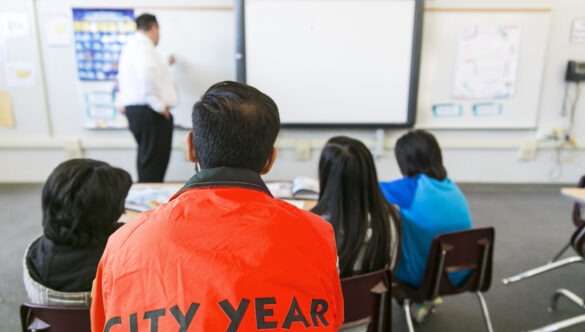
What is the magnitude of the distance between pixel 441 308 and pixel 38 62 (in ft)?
12.8

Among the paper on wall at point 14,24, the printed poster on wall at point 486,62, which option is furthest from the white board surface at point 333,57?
the paper on wall at point 14,24

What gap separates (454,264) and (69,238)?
1326mm

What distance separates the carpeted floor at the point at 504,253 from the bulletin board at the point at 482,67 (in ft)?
2.44

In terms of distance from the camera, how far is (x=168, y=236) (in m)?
0.57

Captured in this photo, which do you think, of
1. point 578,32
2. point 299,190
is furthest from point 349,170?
point 578,32

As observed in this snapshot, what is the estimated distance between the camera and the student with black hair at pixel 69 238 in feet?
3.59

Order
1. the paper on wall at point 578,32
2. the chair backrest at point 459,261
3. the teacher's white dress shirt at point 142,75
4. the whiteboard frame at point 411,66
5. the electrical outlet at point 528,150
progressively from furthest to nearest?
1. the electrical outlet at point 528,150
2. the paper on wall at point 578,32
3. the whiteboard frame at point 411,66
4. the teacher's white dress shirt at point 142,75
5. the chair backrest at point 459,261

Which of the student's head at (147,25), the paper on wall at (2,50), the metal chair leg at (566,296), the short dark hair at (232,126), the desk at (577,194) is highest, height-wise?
the student's head at (147,25)

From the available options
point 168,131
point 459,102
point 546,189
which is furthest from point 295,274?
point 546,189

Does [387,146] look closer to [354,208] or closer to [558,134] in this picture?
[558,134]

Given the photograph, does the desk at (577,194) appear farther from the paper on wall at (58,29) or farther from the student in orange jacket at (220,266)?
the paper on wall at (58,29)

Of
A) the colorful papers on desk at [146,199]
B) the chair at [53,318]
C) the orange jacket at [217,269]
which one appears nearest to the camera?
the orange jacket at [217,269]

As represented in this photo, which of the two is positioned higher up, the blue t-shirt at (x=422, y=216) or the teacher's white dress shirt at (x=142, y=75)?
the teacher's white dress shirt at (x=142, y=75)

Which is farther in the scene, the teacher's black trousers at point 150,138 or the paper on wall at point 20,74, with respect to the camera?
the paper on wall at point 20,74
